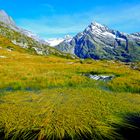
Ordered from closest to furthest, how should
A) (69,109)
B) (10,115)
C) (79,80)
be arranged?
(10,115) < (69,109) < (79,80)

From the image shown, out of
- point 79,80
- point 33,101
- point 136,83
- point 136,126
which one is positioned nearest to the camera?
point 136,126

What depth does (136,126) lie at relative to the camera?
1886cm

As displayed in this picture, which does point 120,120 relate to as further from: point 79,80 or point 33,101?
point 79,80

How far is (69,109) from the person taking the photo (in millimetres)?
24094

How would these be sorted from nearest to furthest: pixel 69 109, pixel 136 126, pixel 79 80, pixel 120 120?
pixel 136 126
pixel 120 120
pixel 69 109
pixel 79 80

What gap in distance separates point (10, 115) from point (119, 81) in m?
25.7

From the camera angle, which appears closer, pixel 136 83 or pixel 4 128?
pixel 4 128

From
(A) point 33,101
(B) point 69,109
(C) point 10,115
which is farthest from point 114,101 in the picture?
(C) point 10,115

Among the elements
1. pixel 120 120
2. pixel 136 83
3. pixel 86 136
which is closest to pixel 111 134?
pixel 86 136

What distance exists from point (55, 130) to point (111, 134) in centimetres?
365

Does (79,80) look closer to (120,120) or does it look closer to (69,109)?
(69,109)

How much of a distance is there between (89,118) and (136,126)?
12.1 ft

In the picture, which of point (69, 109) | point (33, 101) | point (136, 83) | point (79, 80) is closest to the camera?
point (69, 109)

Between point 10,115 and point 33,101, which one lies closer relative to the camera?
point 10,115
